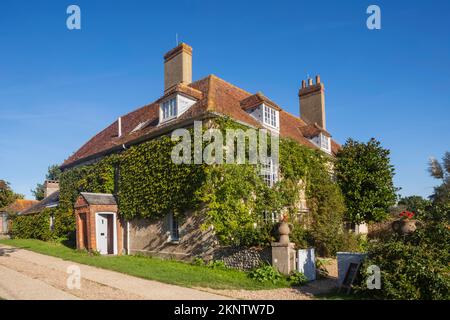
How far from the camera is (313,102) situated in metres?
29.1

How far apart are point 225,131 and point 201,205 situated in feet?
11.0

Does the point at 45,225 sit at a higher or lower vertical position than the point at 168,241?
lower

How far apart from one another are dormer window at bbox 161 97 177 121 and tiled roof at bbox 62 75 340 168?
37 cm

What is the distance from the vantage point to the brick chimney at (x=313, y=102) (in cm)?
2862

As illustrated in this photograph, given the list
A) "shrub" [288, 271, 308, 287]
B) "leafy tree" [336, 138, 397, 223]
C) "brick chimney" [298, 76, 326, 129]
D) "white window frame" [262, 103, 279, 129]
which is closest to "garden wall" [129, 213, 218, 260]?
"shrub" [288, 271, 308, 287]

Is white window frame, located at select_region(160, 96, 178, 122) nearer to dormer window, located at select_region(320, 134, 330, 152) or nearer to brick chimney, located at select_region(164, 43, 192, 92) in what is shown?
brick chimney, located at select_region(164, 43, 192, 92)

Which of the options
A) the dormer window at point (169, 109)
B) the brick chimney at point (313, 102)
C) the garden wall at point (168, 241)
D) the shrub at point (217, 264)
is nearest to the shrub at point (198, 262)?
the garden wall at point (168, 241)

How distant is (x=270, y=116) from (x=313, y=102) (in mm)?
11338

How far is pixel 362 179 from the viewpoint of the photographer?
73.7 feet

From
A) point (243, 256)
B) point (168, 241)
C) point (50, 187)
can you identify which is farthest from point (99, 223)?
point (50, 187)

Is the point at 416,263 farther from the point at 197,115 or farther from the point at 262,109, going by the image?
the point at 262,109

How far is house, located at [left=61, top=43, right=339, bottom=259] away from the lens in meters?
15.9
